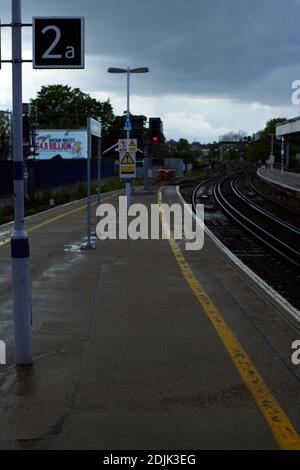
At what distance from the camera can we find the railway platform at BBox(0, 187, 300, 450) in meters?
4.09

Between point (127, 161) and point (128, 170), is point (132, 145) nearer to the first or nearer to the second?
point (127, 161)

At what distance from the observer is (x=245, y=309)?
24.8 feet

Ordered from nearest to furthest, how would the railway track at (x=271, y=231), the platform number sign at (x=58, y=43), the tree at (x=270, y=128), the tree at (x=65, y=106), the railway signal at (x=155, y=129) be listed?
the platform number sign at (x=58, y=43) → the railway track at (x=271, y=231) → the railway signal at (x=155, y=129) → the tree at (x=65, y=106) → the tree at (x=270, y=128)

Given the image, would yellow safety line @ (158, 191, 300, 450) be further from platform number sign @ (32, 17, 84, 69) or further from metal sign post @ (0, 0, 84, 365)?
platform number sign @ (32, 17, 84, 69)

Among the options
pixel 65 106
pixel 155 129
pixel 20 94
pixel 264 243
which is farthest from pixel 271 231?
pixel 65 106

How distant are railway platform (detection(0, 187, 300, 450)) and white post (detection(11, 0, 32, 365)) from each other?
304mm

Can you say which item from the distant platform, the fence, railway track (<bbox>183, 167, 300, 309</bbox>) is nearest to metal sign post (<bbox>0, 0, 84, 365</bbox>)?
railway track (<bbox>183, 167, 300, 309</bbox>)

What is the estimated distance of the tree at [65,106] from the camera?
9812 cm

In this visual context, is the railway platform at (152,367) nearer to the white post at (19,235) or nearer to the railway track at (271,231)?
the white post at (19,235)

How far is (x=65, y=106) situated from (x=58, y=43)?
96.1 m

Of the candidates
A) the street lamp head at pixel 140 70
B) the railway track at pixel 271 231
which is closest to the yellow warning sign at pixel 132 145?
the railway track at pixel 271 231

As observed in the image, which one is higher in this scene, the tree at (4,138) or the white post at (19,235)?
the tree at (4,138)
